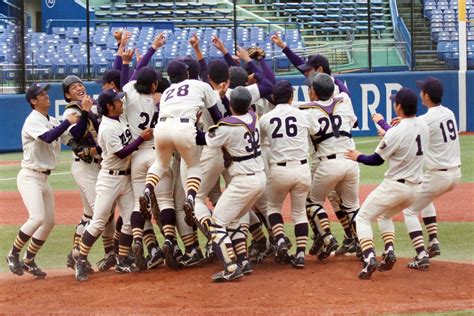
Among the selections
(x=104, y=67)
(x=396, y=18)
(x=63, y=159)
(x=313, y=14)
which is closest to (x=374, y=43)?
(x=396, y=18)

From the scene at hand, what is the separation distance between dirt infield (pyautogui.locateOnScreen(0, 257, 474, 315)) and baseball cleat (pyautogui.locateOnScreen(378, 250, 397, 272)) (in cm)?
8

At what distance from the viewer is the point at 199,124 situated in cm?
949

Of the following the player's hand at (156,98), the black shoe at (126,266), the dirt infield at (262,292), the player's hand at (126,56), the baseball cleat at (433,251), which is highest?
the player's hand at (126,56)

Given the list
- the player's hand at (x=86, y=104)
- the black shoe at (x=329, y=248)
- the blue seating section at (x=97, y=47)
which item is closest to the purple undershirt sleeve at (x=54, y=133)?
the player's hand at (x=86, y=104)

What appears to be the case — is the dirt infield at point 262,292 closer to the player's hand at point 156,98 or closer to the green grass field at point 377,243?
the green grass field at point 377,243

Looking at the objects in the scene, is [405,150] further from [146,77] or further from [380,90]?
[380,90]

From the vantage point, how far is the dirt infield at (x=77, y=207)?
43.1ft

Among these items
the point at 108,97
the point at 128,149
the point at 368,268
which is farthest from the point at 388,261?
the point at 108,97

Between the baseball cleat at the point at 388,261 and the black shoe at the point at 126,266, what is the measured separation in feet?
7.38

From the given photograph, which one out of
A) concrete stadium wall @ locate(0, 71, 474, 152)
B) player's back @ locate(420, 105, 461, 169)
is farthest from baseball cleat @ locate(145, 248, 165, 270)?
concrete stadium wall @ locate(0, 71, 474, 152)

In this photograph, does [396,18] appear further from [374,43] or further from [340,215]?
[340,215]

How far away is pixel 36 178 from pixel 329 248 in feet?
9.50

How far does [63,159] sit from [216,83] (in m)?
12.4

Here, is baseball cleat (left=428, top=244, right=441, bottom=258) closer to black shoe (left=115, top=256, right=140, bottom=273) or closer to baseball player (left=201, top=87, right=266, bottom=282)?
baseball player (left=201, top=87, right=266, bottom=282)
